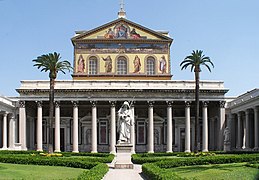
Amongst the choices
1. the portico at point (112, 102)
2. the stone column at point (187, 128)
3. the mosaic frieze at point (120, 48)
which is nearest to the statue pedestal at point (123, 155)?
the portico at point (112, 102)

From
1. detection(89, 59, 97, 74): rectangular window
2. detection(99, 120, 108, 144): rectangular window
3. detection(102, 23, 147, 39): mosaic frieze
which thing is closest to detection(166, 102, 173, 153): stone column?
detection(99, 120, 108, 144): rectangular window

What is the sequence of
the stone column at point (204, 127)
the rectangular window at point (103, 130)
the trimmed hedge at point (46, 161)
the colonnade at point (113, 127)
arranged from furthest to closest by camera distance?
the rectangular window at point (103, 130)
the stone column at point (204, 127)
the colonnade at point (113, 127)
the trimmed hedge at point (46, 161)

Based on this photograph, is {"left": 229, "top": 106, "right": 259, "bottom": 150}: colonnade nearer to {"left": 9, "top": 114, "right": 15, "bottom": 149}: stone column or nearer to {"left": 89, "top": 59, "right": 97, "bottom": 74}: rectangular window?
{"left": 89, "top": 59, "right": 97, "bottom": 74}: rectangular window

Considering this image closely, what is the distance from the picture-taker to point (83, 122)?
6438 centimetres

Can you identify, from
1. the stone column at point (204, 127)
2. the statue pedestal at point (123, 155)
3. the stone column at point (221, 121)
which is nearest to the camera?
the statue pedestal at point (123, 155)

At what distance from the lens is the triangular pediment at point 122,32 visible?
6388 cm

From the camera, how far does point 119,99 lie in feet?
196

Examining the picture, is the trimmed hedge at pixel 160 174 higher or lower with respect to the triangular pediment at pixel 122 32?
lower

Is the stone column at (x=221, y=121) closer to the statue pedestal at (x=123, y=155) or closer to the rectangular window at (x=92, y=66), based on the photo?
the rectangular window at (x=92, y=66)

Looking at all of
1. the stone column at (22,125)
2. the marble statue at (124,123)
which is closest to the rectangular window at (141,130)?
the stone column at (22,125)

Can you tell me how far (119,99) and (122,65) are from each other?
6691 mm

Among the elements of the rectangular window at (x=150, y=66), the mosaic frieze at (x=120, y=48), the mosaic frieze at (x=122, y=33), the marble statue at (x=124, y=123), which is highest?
the mosaic frieze at (x=122, y=33)

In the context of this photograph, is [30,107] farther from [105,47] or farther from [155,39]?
[155,39]

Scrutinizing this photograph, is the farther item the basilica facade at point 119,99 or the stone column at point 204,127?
the basilica facade at point 119,99
